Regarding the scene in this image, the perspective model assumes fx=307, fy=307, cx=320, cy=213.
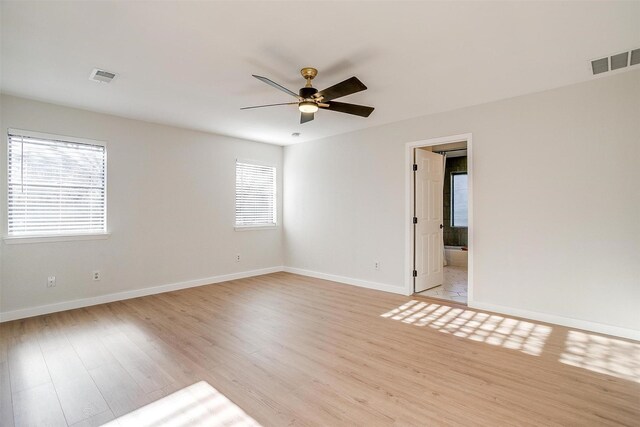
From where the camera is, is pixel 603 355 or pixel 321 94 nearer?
pixel 603 355

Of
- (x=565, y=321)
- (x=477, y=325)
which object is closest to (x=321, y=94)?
(x=477, y=325)

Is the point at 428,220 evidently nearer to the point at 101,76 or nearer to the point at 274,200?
the point at 274,200

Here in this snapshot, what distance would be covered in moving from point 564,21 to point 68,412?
4.40m

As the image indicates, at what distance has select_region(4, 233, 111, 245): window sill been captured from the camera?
371 cm

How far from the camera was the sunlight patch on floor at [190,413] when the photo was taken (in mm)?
1909

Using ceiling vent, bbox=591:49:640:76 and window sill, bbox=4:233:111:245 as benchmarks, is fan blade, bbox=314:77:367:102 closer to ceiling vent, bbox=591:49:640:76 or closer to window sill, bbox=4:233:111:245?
ceiling vent, bbox=591:49:640:76

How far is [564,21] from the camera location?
7.40ft

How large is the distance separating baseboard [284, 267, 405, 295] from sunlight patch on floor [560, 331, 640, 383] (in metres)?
2.17

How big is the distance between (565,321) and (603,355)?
0.72 metres

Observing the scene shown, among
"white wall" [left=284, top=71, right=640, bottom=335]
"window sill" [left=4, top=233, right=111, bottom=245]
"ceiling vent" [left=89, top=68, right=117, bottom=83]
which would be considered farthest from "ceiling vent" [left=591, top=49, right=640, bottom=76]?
"window sill" [left=4, top=233, right=111, bottom=245]

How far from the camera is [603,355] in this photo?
276 centimetres

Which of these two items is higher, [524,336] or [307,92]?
[307,92]

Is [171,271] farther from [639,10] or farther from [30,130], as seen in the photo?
[639,10]

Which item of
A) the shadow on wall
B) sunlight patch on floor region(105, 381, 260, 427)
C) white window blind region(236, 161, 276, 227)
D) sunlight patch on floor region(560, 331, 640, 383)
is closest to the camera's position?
sunlight patch on floor region(105, 381, 260, 427)
